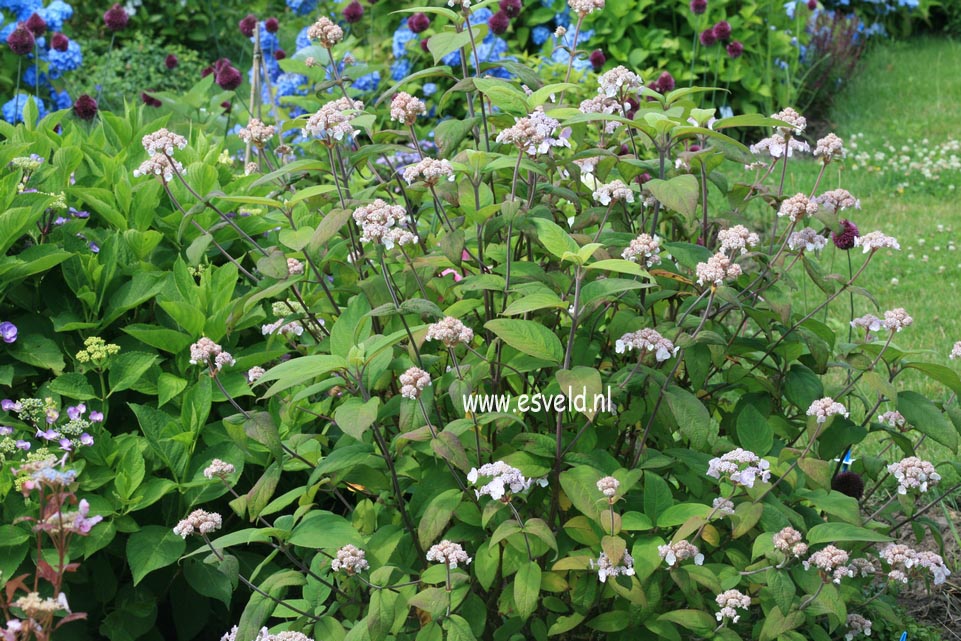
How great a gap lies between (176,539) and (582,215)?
43.0 inches

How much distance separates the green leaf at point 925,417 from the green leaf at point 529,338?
2.79ft

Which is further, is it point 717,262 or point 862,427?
point 862,427

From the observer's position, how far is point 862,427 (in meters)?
2.23

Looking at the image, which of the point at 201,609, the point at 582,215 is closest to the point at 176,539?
the point at 201,609

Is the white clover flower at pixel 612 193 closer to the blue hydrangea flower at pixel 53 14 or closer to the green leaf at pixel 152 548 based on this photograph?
the green leaf at pixel 152 548

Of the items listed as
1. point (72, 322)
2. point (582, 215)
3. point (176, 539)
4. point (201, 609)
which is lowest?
point (201, 609)

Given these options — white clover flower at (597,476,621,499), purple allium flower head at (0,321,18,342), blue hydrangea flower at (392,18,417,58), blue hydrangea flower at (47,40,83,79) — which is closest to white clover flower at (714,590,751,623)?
white clover flower at (597,476,621,499)

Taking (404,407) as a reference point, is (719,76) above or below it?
below

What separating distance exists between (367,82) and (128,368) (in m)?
3.28

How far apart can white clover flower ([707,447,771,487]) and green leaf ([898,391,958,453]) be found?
0.51m

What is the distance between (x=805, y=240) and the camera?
2.12 metres

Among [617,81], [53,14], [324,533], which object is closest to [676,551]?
[324,533]

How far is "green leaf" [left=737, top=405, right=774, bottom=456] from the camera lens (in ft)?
7.04

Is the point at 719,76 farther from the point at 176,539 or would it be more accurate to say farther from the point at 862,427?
the point at 176,539
